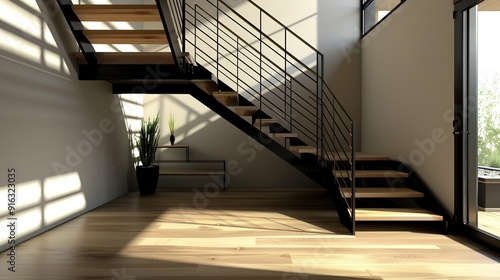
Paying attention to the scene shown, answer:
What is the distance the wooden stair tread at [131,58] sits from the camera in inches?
133

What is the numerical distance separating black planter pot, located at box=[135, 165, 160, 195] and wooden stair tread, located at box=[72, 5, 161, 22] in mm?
2018

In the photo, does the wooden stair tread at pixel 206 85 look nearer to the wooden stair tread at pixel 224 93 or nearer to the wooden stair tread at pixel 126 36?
the wooden stair tread at pixel 224 93

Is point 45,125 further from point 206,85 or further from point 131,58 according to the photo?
point 206,85

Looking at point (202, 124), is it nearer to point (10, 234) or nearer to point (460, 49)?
point (10, 234)

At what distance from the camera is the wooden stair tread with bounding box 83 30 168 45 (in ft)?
10.3

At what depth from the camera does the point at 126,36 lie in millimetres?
3238

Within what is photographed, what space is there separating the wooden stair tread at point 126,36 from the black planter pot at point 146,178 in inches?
69.4

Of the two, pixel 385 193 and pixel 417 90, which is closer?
pixel 385 193

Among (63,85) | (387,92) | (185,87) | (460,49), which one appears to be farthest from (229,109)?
(460,49)

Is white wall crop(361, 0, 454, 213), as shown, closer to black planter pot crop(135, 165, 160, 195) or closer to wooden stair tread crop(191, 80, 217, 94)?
wooden stair tread crop(191, 80, 217, 94)

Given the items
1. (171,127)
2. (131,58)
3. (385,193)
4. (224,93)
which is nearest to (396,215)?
(385,193)

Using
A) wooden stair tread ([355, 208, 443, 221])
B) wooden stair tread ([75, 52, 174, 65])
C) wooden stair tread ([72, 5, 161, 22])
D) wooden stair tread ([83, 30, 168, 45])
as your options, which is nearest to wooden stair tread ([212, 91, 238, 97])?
→ wooden stair tread ([75, 52, 174, 65])

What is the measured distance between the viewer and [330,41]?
521 cm

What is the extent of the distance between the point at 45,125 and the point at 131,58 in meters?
1.00
